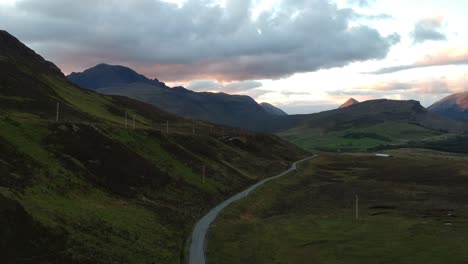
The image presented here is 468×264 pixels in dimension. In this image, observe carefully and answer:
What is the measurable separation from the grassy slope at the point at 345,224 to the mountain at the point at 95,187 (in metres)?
7.70

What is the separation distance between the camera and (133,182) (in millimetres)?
81000

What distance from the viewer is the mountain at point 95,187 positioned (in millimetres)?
42531

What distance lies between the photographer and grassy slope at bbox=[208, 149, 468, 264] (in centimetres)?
5478

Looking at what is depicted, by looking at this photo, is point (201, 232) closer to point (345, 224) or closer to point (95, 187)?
point (95, 187)

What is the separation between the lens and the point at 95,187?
6956cm

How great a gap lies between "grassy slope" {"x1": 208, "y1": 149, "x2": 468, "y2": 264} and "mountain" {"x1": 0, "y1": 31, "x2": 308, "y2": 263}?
25.3 feet

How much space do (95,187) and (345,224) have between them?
141 feet

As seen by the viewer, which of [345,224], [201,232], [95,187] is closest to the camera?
[201,232]

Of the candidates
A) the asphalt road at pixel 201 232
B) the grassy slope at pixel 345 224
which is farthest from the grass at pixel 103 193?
the grassy slope at pixel 345 224

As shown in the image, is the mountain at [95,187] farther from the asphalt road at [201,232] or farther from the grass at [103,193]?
the asphalt road at [201,232]

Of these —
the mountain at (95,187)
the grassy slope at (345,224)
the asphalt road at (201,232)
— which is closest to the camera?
the mountain at (95,187)

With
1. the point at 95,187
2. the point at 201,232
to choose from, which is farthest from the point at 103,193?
the point at 201,232

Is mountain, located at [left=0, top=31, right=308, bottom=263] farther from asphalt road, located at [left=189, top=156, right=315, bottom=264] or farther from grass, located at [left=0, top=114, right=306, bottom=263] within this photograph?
asphalt road, located at [left=189, top=156, right=315, bottom=264]

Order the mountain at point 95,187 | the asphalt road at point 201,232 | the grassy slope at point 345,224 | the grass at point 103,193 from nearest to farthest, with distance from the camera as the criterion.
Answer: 1. the mountain at point 95,187
2. the grass at point 103,193
3. the asphalt road at point 201,232
4. the grassy slope at point 345,224
